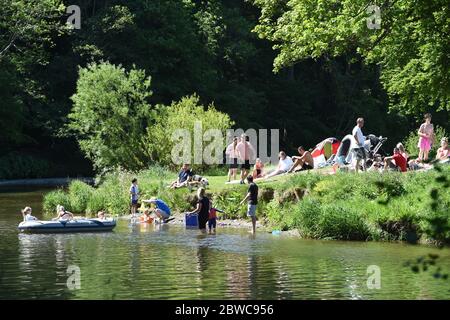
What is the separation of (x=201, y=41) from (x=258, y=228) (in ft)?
120

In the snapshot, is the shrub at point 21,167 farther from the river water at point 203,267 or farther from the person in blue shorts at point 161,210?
the river water at point 203,267

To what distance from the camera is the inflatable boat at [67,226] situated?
97.2ft

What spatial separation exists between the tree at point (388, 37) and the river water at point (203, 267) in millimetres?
6305

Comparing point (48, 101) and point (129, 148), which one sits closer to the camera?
point (129, 148)

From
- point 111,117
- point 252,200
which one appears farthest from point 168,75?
point 252,200

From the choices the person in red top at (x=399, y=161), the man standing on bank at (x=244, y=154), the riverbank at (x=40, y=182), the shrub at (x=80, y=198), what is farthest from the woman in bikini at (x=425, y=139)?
the riverbank at (x=40, y=182)

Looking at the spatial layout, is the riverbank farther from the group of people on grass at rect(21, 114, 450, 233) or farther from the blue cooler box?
the blue cooler box

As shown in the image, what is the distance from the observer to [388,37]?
31547mm

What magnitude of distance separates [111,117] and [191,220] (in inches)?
618

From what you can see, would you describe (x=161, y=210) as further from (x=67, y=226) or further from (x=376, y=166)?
(x=376, y=166)

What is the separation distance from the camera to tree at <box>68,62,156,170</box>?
4441 cm
